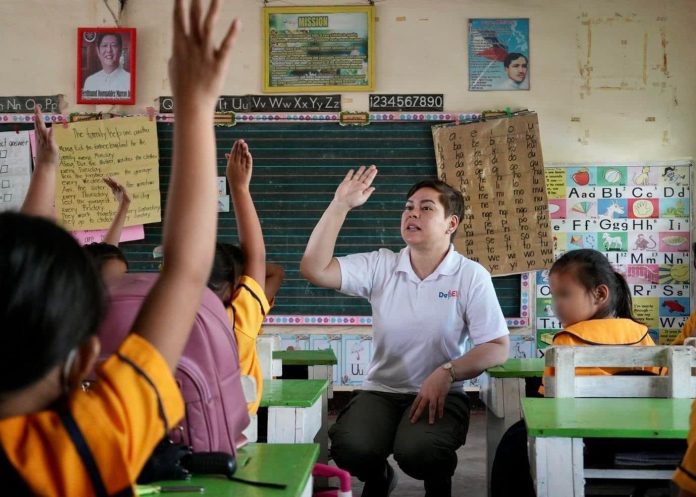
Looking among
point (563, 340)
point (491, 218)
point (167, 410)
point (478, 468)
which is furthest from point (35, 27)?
point (167, 410)

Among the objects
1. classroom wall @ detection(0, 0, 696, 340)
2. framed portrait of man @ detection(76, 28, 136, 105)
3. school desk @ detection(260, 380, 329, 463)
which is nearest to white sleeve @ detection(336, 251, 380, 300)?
school desk @ detection(260, 380, 329, 463)

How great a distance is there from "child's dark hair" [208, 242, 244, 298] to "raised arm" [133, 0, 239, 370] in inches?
30.0

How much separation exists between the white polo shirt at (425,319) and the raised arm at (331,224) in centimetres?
10

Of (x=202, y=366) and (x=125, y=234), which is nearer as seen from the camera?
(x=202, y=366)

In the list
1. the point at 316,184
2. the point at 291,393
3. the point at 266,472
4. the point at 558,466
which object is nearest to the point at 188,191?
the point at 266,472

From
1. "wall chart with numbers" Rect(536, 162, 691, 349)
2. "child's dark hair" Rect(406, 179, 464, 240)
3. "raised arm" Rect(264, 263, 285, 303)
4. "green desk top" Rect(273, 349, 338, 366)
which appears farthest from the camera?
"wall chart with numbers" Rect(536, 162, 691, 349)

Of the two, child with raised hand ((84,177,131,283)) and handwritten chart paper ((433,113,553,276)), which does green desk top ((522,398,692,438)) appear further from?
handwritten chart paper ((433,113,553,276))

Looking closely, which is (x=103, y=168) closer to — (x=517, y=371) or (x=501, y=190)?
(x=501, y=190)

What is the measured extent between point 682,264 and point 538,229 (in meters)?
0.90

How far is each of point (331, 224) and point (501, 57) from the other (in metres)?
2.69

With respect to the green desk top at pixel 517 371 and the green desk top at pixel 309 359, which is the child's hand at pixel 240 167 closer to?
the green desk top at pixel 517 371

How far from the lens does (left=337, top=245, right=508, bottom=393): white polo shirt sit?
9.27 ft

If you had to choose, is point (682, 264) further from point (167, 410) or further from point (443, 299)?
point (167, 410)

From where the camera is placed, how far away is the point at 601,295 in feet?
8.70
